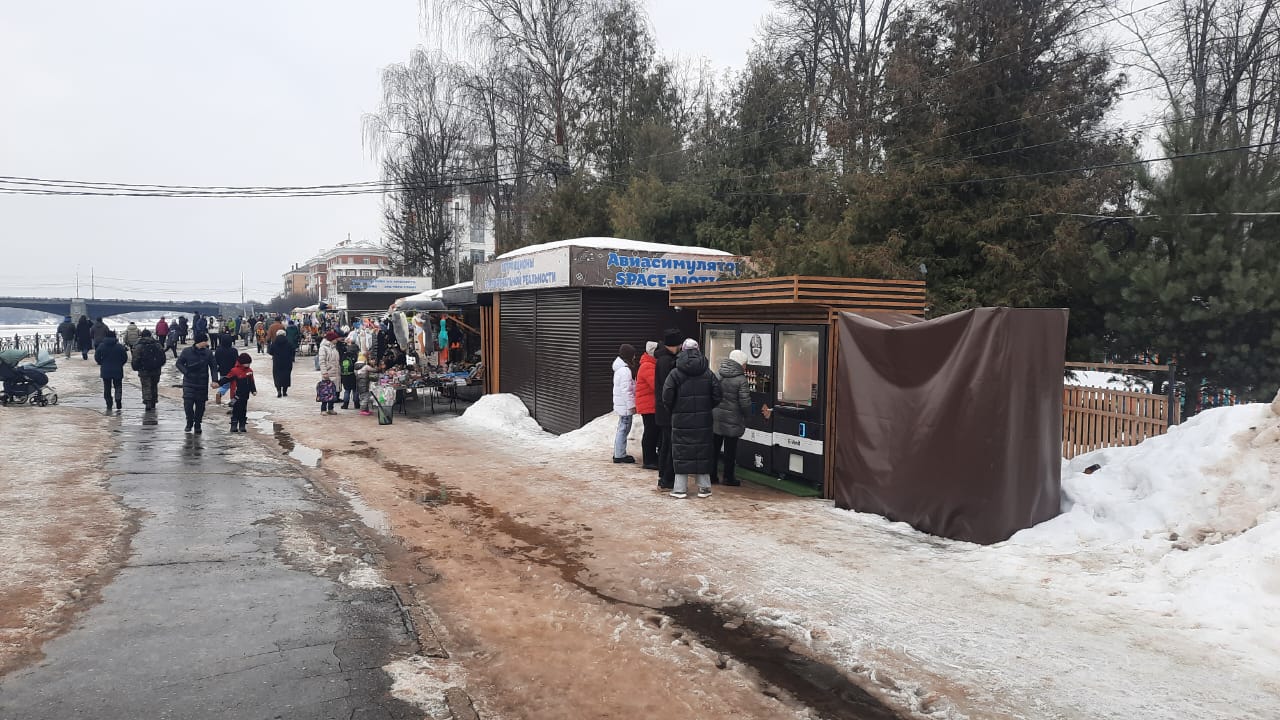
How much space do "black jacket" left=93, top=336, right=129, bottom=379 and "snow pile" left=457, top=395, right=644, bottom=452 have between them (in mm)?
7097

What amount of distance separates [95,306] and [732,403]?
128877mm

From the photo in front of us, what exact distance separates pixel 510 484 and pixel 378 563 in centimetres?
337

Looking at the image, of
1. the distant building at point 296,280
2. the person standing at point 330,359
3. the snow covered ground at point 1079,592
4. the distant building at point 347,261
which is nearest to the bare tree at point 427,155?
the person standing at point 330,359

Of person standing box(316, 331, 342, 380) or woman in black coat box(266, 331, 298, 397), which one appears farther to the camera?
woman in black coat box(266, 331, 298, 397)

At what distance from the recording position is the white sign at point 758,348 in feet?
32.8

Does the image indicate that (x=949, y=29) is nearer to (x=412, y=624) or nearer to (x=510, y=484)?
(x=510, y=484)

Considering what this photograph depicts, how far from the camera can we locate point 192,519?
25.5ft

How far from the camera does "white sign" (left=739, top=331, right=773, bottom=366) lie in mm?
10000

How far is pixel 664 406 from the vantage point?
9781 millimetres

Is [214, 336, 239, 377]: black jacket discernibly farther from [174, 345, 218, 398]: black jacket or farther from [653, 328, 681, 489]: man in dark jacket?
[653, 328, 681, 489]: man in dark jacket

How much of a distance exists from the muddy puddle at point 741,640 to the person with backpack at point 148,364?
11.1 m

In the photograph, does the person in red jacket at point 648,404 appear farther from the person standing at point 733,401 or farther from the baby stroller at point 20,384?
the baby stroller at point 20,384

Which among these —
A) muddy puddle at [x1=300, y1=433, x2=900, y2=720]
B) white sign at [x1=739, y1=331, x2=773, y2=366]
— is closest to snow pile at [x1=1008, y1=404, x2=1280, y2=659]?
muddy puddle at [x1=300, y1=433, x2=900, y2=720]

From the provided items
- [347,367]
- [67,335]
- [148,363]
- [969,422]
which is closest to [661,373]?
[969,422]
